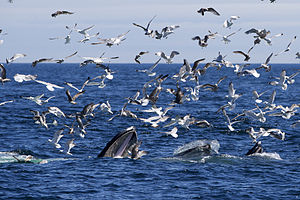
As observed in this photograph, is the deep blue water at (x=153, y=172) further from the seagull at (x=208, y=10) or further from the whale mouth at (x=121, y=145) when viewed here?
the seagull at (x=208, y=10)

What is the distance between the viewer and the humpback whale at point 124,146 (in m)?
24.9

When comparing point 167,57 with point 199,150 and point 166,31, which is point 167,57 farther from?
point 199,150

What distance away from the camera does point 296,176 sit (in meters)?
22.5

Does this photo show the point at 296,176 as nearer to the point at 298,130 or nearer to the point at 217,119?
the point at 298,130

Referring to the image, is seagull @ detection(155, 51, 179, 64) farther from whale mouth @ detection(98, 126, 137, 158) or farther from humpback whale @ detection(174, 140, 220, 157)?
humpback whale @ detection(174, 140, 220, 157)

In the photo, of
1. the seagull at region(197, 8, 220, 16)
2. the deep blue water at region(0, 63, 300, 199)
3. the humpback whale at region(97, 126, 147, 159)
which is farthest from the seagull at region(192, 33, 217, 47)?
the deep blue water at region(0, 63, 300, 199)

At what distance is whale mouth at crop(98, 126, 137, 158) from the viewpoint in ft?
81.5

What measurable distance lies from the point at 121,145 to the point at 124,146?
15 centimetres

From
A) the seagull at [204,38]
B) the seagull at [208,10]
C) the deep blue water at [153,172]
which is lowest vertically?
the deep blue water at [153,172]

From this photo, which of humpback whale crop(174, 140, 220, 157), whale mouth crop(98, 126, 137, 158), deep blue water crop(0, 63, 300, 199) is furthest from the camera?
humpback whale crop(174, 140, 220, 157)

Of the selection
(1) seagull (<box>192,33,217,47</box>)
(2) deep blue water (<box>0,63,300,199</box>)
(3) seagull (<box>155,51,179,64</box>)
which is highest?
→ (1) seagull (<box>192,33,217,47</box>)

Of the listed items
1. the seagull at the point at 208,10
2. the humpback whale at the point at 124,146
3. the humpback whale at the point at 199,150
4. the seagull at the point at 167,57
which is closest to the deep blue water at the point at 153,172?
the humpback whale at the point at 124,146

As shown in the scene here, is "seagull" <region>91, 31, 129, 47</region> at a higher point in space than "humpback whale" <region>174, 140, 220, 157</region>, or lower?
higher

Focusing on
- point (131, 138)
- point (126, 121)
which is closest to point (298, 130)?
point (126, 121)
